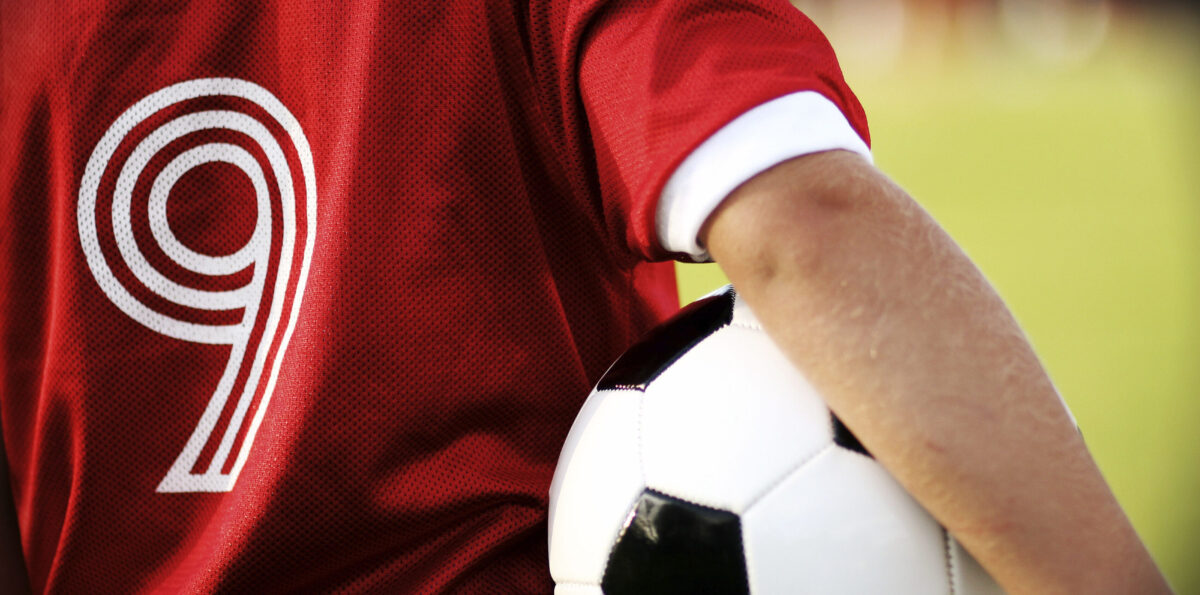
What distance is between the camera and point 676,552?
70 centimetres

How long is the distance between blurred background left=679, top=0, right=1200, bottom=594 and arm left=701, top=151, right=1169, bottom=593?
2069 millimetres

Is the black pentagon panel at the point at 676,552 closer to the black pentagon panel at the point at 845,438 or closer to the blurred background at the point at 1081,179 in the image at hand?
the black pentagon panel at the point at 845,438

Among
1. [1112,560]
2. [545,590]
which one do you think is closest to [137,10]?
[545,590]

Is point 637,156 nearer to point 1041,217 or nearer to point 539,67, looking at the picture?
point 539,67

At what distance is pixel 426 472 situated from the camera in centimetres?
73

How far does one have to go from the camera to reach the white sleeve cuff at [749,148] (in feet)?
1.85

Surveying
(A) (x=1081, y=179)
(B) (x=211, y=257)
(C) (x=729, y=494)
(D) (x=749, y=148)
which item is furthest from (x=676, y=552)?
(A) (x=1081, y=179)

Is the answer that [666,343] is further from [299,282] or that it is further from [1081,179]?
[1081,179]

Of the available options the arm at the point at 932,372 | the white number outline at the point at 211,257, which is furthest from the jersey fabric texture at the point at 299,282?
the arm at the point at 932,372

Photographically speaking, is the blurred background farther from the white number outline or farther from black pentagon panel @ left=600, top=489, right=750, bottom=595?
the white number outline

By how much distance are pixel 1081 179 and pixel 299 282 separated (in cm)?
616

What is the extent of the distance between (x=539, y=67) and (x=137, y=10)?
332 mm

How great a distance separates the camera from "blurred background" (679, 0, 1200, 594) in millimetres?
3059

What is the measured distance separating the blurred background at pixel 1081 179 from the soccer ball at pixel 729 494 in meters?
2.03
